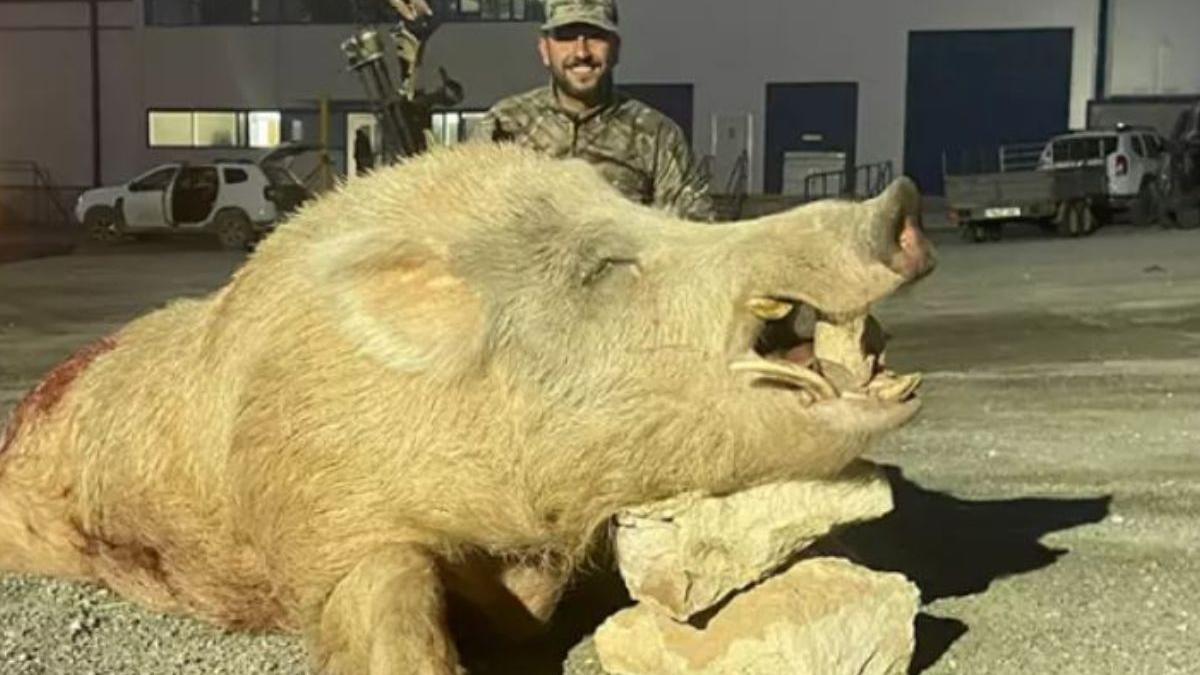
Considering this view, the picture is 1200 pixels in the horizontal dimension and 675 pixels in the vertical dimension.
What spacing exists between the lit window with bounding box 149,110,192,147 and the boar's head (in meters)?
34.7

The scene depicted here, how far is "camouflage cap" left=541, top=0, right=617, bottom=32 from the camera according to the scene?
560cm

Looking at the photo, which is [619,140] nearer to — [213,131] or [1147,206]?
[1147,206]

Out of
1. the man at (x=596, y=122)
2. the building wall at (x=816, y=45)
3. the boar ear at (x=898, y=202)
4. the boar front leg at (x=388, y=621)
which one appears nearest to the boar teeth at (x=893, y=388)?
the boar ear at (x=898, y=202)

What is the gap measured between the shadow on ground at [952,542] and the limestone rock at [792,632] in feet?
0.97

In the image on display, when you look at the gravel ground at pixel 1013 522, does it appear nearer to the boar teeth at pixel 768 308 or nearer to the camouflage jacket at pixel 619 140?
the boar teeth at pixel 768 308

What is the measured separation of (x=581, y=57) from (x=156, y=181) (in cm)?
2516

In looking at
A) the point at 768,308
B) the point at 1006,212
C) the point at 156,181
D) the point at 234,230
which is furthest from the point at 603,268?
the point at 156,181

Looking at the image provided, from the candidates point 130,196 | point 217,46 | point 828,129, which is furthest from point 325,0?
point 828,129

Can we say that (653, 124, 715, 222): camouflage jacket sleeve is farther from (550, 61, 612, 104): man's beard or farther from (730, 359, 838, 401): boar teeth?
(730, 359, 838, 401): boar teeth

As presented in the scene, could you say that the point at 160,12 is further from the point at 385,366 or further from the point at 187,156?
the point at 385,366

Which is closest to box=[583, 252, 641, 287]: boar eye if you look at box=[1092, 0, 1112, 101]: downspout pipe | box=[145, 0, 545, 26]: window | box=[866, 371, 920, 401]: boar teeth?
box=[866, 371, 920, 401]: boar teeth

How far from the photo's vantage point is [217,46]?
36.5 metres

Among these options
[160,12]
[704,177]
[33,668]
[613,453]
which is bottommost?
[33,668]

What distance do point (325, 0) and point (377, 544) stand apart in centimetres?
3354
